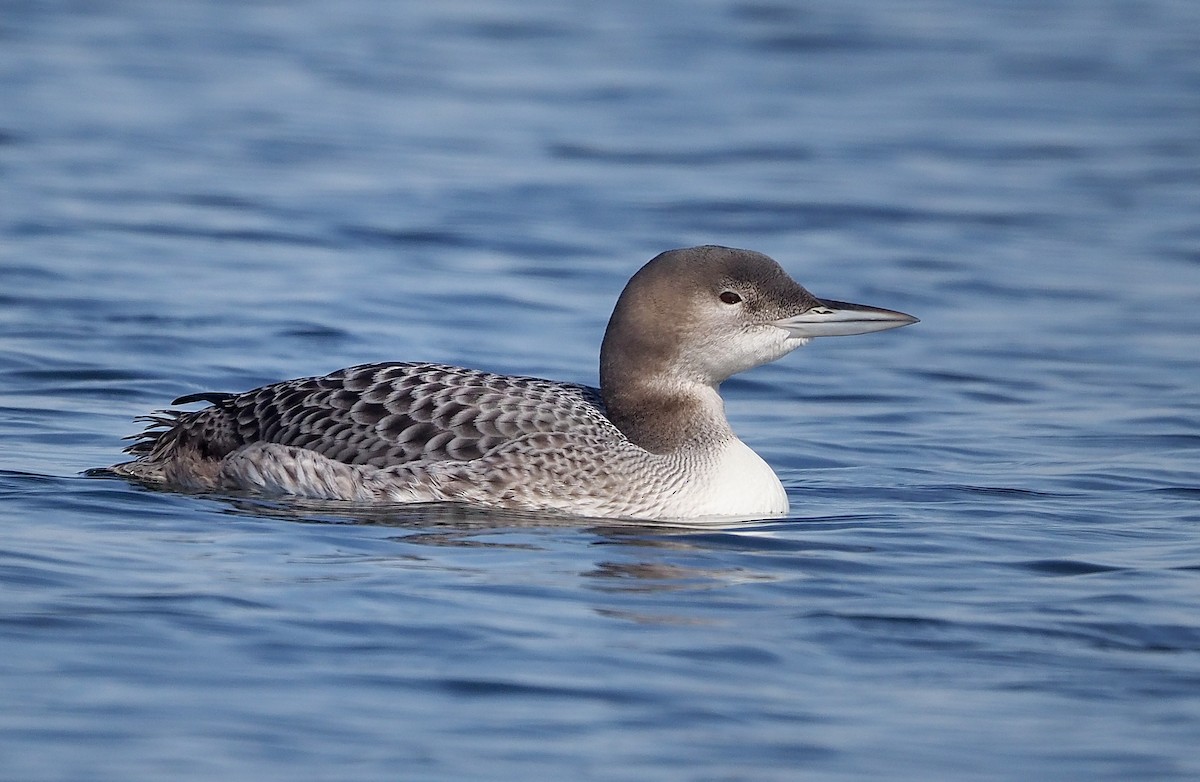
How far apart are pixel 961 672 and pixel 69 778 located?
229cm

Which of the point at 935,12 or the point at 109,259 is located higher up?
the point at 935,12

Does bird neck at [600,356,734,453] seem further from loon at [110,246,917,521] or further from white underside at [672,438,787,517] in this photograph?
white underside at [672,438,787,517]

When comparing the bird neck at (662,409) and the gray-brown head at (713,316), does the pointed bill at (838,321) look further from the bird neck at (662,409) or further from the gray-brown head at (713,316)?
the bird neck at (662,409)

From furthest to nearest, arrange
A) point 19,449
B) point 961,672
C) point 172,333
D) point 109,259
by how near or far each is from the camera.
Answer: point 109,259
point 172,333
point 19,449
point 961,672

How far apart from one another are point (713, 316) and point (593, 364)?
3.07 metres

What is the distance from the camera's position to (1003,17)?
2141 centimetres

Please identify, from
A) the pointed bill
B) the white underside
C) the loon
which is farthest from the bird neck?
the pointed bill

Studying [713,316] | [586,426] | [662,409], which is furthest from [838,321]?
[586,426]

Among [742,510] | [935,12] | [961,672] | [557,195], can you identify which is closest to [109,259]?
[557,195]

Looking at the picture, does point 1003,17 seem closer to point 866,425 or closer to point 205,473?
point 866,425

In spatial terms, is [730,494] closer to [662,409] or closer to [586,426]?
[662,409]

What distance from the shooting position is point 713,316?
7188 mm

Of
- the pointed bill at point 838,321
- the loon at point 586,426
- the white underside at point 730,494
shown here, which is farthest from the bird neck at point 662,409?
the pointed bill at point 838,321

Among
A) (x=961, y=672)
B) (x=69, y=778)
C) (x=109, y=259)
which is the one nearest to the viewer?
(x=69, y=778)
